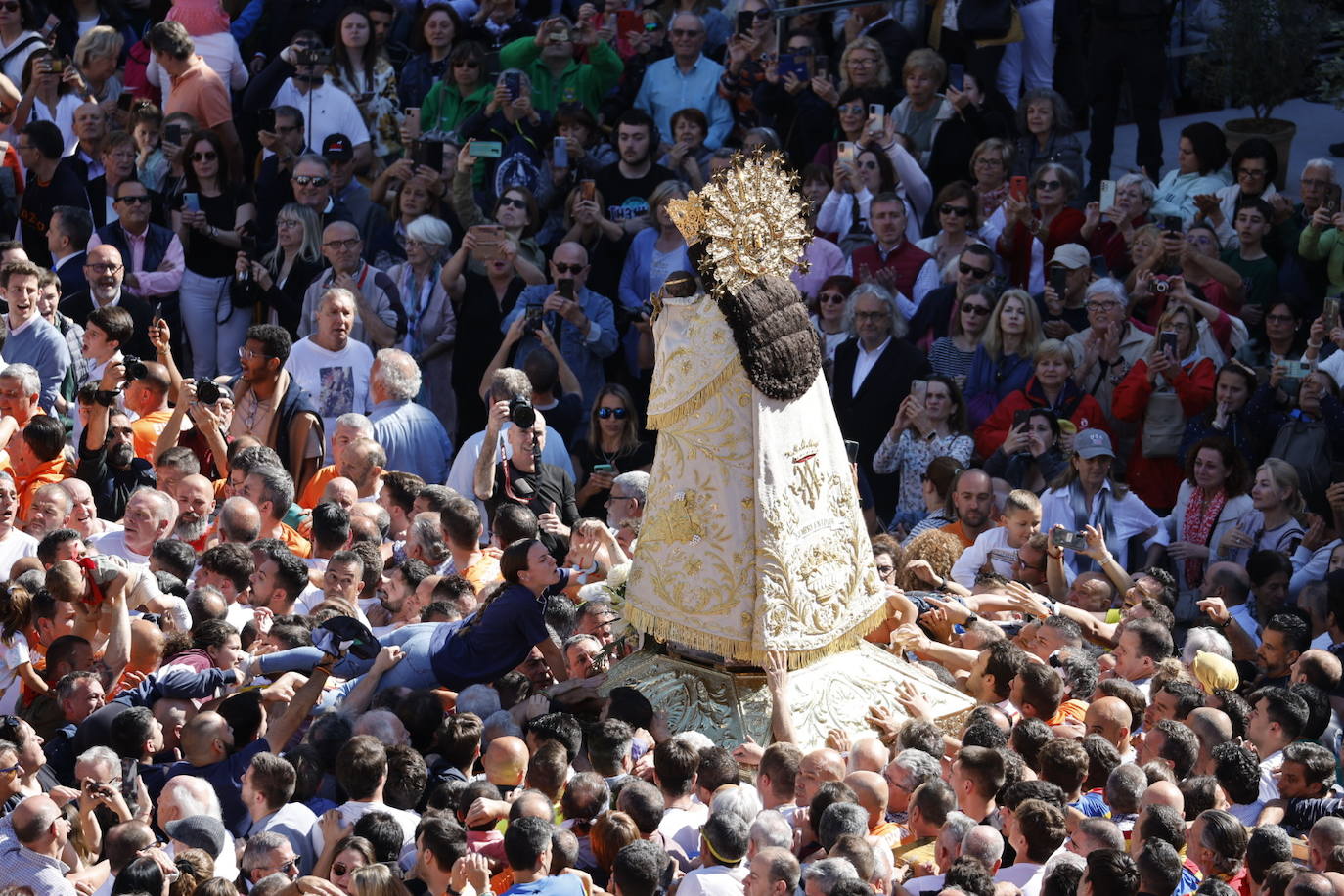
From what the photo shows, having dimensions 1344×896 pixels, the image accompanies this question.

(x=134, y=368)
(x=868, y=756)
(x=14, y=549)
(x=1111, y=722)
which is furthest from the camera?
(x=134, y=368)

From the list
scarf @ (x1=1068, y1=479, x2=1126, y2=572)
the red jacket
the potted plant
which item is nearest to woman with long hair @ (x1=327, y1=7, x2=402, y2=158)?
the red jacket

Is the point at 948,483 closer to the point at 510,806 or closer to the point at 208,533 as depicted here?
the point at 208,533

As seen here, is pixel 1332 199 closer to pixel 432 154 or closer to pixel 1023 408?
pixel 1023 408

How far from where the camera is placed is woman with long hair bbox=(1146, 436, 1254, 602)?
12.2 meters

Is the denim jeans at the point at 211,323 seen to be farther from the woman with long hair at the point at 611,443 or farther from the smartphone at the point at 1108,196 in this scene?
the smartphone at the point at 1108,196

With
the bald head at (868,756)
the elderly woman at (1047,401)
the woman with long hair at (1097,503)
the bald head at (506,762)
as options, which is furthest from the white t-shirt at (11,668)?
the elderly woman at (1047,401)

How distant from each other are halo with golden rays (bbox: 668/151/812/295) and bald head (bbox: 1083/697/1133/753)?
7.43ft

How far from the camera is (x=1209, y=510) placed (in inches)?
483

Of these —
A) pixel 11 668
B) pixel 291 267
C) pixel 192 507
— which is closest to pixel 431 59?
pixel 291 267

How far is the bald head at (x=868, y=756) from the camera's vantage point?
28.9ft

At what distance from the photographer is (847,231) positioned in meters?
14.7

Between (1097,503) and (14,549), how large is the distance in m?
5.70

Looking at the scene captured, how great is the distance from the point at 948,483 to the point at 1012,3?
462 cm

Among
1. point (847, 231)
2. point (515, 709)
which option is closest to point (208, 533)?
point (515, 709)
